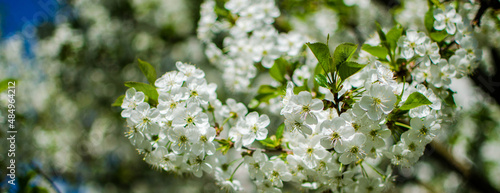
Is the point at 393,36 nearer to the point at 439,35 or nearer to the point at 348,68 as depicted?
the point at 439,35

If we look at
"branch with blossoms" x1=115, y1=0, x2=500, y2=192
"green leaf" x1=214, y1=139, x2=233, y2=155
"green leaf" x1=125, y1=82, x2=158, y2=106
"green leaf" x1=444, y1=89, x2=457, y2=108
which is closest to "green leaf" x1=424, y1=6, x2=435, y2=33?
"branch with blossoms" x1=115, y1=0, x2=500, y2=192

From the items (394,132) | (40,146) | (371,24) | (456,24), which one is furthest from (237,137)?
(40,146)

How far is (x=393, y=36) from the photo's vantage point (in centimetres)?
162

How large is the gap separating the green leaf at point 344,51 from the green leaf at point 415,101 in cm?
33

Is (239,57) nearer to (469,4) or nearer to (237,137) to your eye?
(237,137)

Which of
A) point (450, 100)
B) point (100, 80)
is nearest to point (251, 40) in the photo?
point (450, 100)

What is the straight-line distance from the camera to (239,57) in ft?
8.05

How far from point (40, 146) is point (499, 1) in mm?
5896

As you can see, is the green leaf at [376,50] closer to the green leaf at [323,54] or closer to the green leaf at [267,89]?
the green leaf at [323,54]

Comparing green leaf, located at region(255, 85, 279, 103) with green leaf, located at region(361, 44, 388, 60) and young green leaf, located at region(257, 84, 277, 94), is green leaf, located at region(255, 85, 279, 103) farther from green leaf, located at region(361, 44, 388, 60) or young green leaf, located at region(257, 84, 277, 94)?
green leaf, located at region(361, 44, 388, 60)

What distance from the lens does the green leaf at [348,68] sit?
125 cm

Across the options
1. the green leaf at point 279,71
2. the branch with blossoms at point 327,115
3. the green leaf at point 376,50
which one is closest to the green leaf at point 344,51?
the branch with blossoms at point 327,115

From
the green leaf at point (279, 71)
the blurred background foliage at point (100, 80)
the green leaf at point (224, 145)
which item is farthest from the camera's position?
the blurred background foliage at point (100, 80)

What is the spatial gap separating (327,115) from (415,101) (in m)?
0.41
